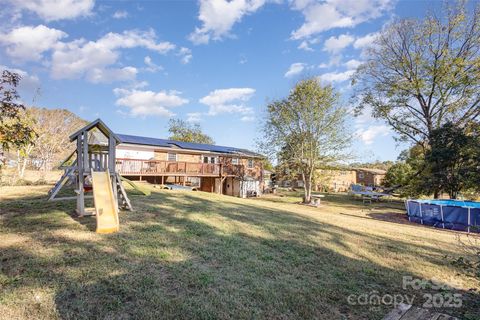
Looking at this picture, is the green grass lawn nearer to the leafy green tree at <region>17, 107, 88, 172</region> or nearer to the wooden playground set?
the wooden playground set

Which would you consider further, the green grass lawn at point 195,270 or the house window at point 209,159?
the house window at point 209,159

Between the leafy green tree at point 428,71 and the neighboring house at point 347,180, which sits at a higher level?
the leafy green tree at point 428,71

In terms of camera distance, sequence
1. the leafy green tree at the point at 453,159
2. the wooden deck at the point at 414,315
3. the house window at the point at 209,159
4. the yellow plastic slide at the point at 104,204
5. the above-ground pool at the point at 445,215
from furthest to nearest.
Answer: the house window at the point at 209,159
the leafy green tree at the point at 453,159
the above-ground pool at the point at 445,215
the yellow plastic slide at the point at 104,204
the wooden deck at the point at 414,315

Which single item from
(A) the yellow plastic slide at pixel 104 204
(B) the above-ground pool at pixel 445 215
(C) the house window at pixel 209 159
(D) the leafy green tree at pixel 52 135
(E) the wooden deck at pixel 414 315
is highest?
(D) the leafy green tree at pixel 52 135

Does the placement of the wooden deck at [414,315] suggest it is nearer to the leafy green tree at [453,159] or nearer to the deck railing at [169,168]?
the deck railing at [169,168]

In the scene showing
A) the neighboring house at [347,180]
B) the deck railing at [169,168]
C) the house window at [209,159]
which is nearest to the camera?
the deck railing at [169,168]

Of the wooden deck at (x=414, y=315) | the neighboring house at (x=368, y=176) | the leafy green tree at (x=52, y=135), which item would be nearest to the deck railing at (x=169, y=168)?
the leafy green tree at (x=52, y=135)

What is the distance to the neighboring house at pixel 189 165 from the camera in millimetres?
21158

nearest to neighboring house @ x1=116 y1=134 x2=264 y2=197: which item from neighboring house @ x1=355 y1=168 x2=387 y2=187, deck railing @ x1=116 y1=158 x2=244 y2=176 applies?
deck railing @ x1=116 y1=158 x2=244 y2=176

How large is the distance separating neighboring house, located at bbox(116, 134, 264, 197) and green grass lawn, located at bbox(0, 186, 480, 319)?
13.3 metres

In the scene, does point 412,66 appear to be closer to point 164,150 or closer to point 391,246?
point 391,246

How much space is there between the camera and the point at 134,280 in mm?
3859

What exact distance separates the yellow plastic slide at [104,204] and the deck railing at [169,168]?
471 inches

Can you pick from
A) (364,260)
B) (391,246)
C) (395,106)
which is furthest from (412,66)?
(364,260)
